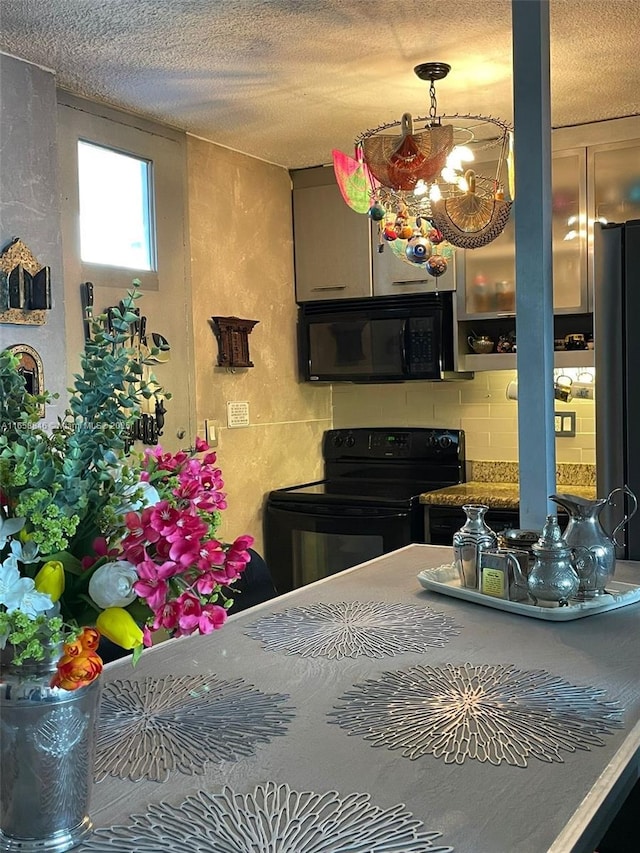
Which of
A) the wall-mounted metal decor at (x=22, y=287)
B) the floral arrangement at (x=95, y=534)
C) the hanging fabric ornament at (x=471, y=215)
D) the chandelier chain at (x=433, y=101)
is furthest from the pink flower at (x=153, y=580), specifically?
the chandelier chain at (x=433, y=101)

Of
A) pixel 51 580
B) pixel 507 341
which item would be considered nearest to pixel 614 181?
pixel 507 341

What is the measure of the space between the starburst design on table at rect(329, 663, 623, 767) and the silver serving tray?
32 cm

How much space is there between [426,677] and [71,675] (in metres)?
0.69

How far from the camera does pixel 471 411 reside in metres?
4.20

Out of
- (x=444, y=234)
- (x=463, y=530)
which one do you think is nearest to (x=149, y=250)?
(x=444, y=234)

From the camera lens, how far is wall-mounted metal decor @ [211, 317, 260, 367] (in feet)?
12.3

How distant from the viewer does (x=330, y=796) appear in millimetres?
1035

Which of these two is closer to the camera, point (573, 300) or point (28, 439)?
point (28, 439)

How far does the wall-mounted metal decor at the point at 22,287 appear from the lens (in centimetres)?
264

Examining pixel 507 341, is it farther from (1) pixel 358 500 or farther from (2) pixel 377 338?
(1) pixel 358 500

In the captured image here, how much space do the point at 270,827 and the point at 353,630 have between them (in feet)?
2.44

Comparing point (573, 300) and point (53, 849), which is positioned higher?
point (573, 300)

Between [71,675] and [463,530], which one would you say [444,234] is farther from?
[71,675]

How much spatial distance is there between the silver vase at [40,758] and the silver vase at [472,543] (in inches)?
44.2
